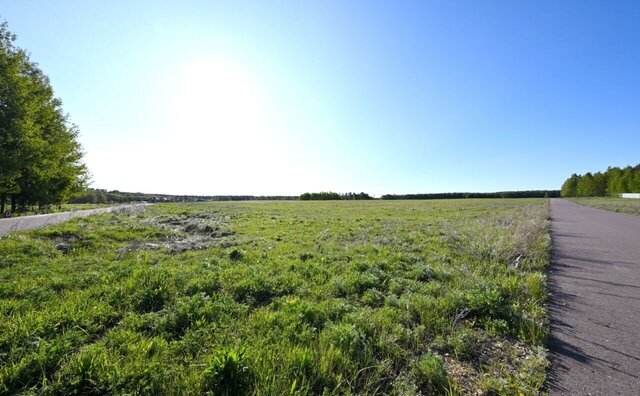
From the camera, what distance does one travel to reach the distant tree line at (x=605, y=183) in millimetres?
93250

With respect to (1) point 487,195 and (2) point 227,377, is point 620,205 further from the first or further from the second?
(1) point 487,195

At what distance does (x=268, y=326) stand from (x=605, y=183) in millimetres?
162939

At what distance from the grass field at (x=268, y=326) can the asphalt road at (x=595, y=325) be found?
295 millimetres

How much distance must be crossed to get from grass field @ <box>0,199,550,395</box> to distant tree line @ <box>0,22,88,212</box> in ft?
39.3

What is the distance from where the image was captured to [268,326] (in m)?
4.60

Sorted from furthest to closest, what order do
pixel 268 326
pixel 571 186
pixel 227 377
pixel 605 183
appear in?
pixel 571 186 → pixel 605 183 → pixel 268 326 → pixel 227 377

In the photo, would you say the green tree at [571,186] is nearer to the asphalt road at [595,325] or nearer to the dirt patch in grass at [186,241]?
the asphalt road at [595,325]

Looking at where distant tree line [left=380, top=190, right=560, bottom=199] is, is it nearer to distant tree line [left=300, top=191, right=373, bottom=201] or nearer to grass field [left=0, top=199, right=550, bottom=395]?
distant tree line [left=300, top=191, right=373, bottom=201]

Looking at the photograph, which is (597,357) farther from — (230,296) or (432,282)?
(230,296)

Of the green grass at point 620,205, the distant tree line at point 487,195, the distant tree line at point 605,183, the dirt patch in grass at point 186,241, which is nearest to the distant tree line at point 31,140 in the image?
the dirt patch in grass at point 186,241

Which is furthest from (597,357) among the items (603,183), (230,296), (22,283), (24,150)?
(603,183)

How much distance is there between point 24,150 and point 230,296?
2046cm

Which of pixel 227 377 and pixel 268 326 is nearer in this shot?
pixel 227 377

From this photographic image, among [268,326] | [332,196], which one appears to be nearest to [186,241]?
[268,326]
